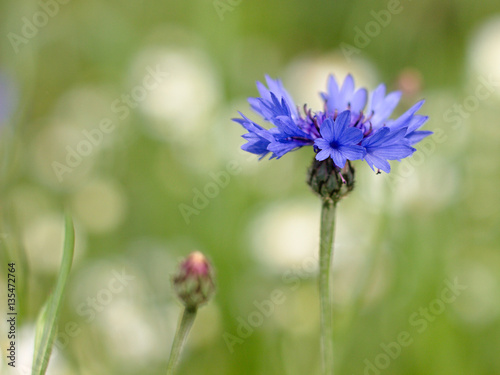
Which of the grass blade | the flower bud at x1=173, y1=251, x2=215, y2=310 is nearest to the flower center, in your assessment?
the flower bud at x1=173, y1=251, x2=215, y2=310

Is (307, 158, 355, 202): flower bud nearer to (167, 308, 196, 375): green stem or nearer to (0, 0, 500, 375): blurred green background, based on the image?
(167, 308, 196, 375): green stem

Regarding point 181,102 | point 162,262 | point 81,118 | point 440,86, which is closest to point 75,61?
point 81,118

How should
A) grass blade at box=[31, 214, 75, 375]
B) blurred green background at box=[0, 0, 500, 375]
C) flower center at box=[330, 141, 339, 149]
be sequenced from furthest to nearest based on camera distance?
blurred green background at box=[0, 0, 500, 375] → flower center at box=[330, 141, 339, 149] → grass blade at box=[31, 214, 75, 375]

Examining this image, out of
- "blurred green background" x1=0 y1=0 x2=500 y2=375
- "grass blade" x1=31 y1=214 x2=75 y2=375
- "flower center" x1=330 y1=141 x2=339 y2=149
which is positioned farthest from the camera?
"blurred green background" x1=0 y1=0 x2=500 y2=375

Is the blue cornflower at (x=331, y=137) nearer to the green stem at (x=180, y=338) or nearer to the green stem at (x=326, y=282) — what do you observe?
the green stem at (x=326, y=282)

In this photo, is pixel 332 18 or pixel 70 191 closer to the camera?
pixel 70 191

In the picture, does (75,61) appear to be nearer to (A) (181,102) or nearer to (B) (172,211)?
(A) (181,102)

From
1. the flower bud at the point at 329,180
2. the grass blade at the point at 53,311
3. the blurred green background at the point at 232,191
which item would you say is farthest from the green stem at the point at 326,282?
the blurred green background at the point at 232,191
